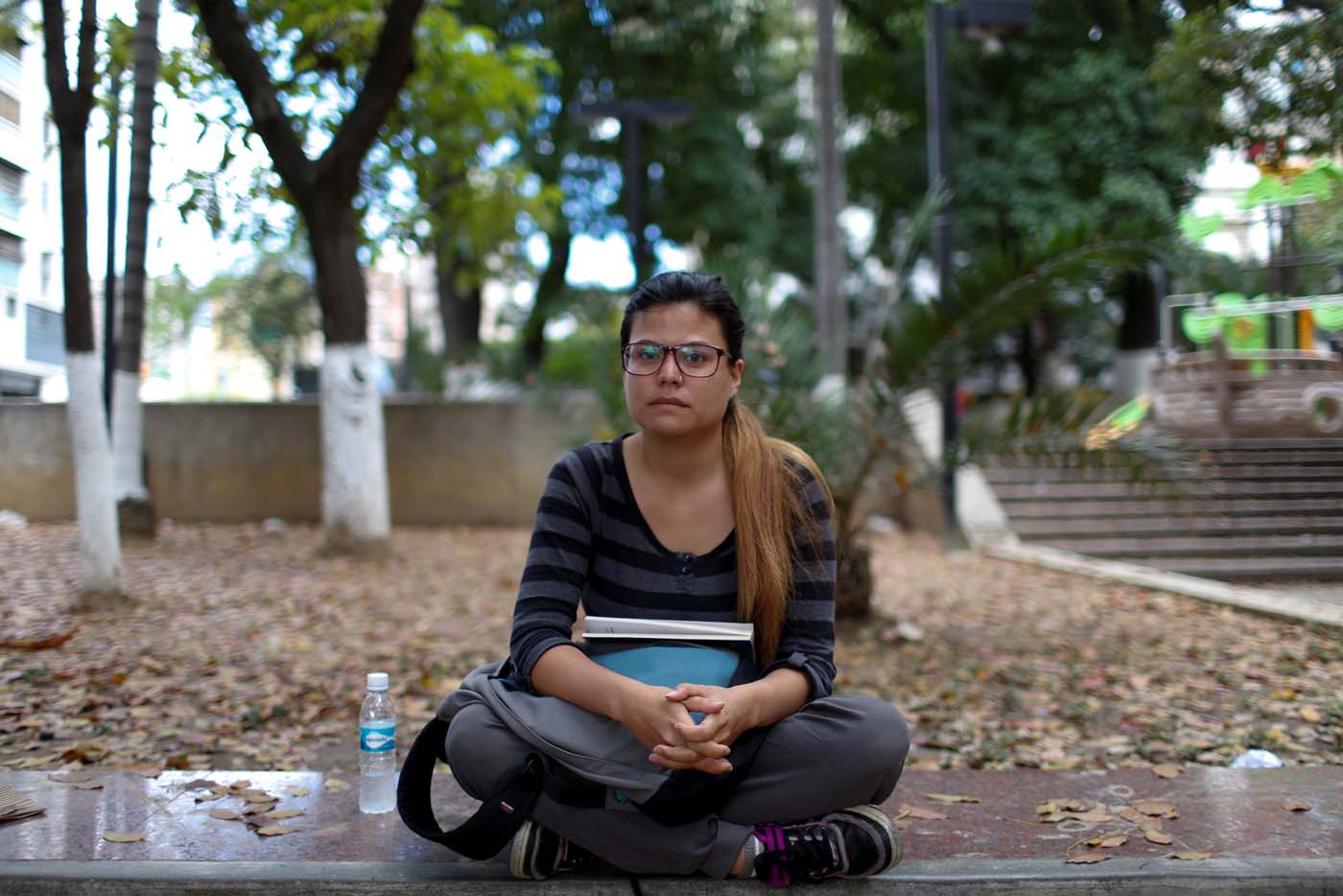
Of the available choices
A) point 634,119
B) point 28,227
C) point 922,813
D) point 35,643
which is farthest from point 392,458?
point 922,813

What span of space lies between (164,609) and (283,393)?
2324cm

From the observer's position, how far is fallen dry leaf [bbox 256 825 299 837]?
316cm

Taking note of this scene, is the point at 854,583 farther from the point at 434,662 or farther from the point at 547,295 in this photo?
the point at 547,295

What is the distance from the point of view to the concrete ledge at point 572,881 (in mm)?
2779

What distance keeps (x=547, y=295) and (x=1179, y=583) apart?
42.4ft

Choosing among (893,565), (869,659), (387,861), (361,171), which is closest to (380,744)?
(387,861)

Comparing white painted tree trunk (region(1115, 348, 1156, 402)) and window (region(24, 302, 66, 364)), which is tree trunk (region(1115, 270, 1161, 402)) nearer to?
white painted tree trunk (region(1115, 348, 1156, 402))

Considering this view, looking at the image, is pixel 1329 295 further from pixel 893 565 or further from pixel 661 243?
pixel 661 243

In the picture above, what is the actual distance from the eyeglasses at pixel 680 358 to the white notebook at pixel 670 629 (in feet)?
1.99

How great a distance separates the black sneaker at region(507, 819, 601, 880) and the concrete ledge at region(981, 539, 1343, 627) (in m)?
5.82

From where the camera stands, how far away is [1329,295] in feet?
29.3

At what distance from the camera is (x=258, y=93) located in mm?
7559

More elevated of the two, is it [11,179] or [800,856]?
[11,179]

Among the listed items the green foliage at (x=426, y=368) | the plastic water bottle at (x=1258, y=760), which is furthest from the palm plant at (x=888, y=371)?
the green foliage at (x=426, y=368)
